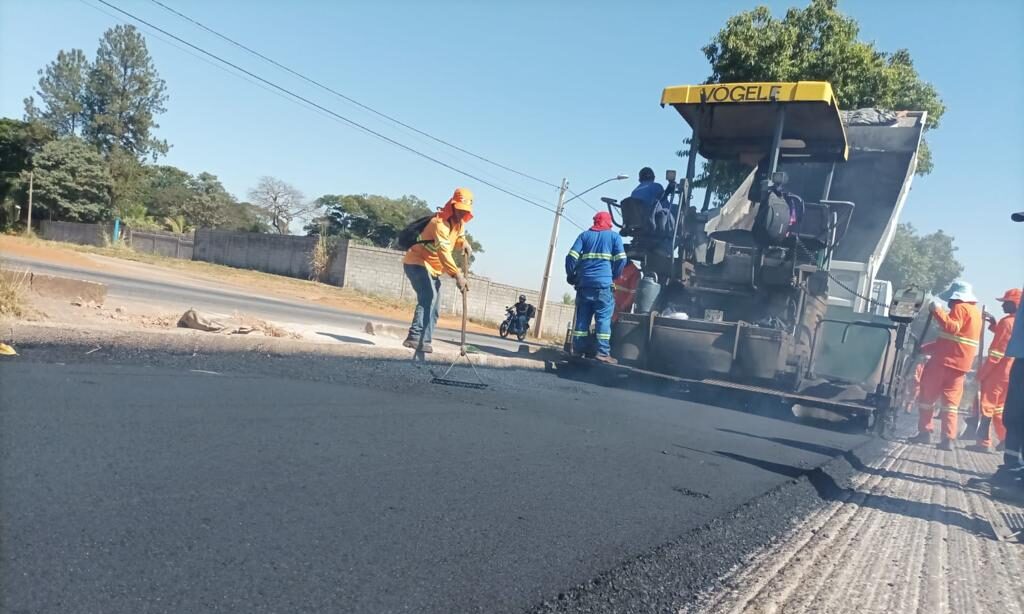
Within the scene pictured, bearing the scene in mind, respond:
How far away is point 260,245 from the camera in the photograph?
3244cm

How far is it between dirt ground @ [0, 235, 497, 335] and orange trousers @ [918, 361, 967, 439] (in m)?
15.3

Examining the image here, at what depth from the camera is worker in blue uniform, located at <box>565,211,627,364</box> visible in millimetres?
7801

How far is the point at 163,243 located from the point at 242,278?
42.1 ft

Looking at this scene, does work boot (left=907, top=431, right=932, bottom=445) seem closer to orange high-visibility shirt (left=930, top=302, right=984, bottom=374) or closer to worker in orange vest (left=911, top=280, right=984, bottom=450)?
worker in orange vest (left=911, top=280, right=984, bottom=450)

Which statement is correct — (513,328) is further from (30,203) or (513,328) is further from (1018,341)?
(30,203)

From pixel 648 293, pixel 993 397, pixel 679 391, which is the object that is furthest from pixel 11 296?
pixel 993 397

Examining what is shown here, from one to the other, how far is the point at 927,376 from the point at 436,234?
517 cm

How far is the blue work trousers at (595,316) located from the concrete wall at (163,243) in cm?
3294

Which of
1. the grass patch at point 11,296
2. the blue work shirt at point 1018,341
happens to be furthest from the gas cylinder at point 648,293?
the grass patch at point 11,296

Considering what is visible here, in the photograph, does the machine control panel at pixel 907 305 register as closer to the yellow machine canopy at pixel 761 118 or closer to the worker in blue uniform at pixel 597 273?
the yellow machine canopy at pixel 761 118

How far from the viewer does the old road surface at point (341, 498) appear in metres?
1.91

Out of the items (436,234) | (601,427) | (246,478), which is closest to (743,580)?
(246,478)

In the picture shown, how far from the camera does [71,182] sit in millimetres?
38375

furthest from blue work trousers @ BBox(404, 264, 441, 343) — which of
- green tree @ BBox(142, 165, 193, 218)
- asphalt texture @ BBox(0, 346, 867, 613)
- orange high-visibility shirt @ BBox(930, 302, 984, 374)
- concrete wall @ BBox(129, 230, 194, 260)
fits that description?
green tree @ BBox(142, 165, 193, 218)
